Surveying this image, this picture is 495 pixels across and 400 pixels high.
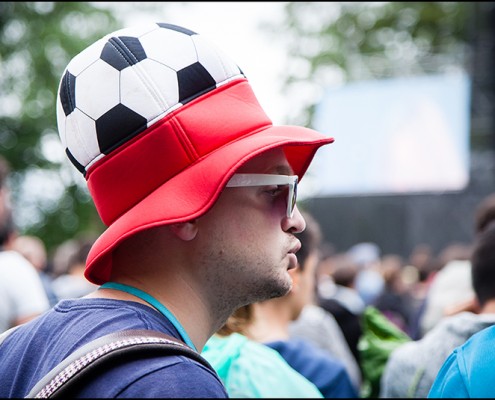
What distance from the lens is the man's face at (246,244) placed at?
1516 mm

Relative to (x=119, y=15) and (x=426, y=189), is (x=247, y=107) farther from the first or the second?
(x=119, y=15)

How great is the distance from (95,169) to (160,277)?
0.91ft

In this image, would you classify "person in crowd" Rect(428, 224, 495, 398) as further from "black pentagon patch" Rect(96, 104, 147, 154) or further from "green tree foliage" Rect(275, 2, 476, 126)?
"green tree foliage" Rect(275, 2, 476, 126)

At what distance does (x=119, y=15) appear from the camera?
71.8 ft

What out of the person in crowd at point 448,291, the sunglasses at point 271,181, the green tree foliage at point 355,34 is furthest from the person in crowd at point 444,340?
the green tree foliage at point 355,34

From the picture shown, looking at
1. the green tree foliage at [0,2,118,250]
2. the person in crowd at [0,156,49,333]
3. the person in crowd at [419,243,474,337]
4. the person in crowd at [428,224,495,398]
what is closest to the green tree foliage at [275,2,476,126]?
the green tree foliage at [0,2,118,250]

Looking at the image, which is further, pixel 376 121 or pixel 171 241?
pixel 376 121

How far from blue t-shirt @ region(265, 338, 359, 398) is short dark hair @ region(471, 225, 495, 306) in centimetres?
75

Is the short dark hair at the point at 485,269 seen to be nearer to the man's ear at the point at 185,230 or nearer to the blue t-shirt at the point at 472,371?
the blue t-shirt at the point at 472,371

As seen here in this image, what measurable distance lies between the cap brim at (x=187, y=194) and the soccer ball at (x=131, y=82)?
0.14 metres

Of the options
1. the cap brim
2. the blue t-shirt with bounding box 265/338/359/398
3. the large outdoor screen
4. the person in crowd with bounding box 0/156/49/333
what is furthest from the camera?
the large outdoor screen

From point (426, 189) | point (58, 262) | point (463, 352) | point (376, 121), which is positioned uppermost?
point (463, 352)

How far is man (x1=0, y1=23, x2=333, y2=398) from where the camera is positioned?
1.44 metres

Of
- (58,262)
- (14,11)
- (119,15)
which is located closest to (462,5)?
(119,15)
